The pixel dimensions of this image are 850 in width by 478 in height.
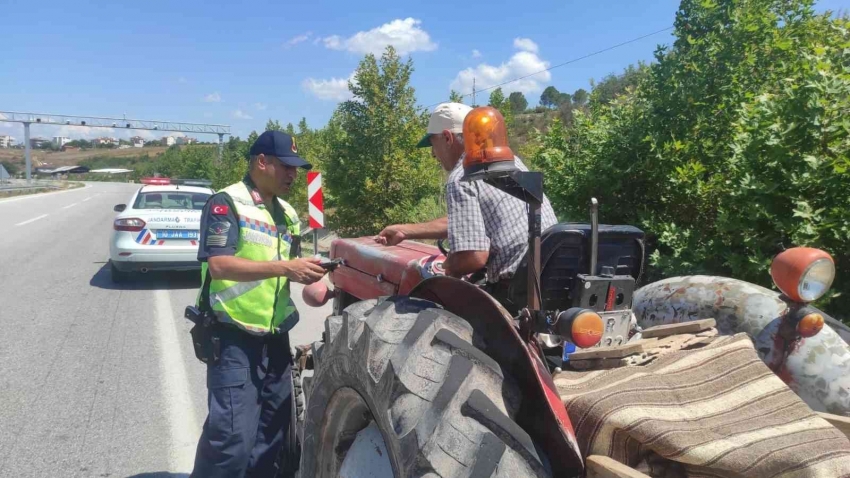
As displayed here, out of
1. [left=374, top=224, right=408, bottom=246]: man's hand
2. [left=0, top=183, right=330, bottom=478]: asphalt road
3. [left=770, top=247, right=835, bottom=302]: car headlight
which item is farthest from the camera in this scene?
[left=0, top=183, right=330, bottom=478]: asphalt road

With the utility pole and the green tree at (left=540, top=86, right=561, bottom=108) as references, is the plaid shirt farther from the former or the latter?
the utility pole

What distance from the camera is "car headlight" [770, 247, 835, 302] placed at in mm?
1949

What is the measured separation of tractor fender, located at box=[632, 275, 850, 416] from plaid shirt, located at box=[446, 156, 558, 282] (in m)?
0.89

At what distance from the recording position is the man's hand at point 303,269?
8.96 feet

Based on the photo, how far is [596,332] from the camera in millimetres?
1730

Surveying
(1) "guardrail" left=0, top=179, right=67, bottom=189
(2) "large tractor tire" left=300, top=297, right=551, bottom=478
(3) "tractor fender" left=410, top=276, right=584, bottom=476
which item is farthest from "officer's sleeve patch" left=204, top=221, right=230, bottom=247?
(1) "guardrail" left=0, top=179, right=67, bottom=189

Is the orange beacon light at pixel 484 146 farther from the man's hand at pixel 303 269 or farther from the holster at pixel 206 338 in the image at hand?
the holster at pixel 206 338

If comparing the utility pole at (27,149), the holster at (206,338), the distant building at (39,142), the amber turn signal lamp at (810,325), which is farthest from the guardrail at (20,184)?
the distant building at (39,142)

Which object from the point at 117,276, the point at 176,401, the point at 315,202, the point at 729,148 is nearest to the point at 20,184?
the point at 117,276

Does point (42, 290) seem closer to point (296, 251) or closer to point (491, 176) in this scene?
point (296, 251)

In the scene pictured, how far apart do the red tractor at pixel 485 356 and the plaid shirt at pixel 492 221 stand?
132 millimetres

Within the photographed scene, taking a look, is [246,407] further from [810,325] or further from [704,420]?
[810,325]

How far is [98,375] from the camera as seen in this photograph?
5.46m

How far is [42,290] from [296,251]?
777cm
